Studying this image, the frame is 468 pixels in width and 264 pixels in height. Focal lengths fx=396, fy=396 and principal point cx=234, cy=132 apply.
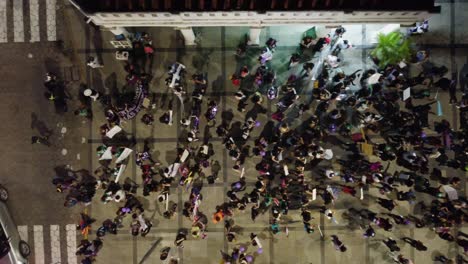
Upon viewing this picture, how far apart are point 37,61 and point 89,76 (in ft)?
8.71

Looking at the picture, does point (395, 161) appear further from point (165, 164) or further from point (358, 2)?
point (165, 164)

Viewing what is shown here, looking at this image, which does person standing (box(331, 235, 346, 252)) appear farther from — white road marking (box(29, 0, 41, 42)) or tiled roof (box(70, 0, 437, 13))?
white road marking (box(29, 0, 41, 42))

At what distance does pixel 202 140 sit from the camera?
18812 mm

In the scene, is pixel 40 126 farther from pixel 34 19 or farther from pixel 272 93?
pixel 272 93

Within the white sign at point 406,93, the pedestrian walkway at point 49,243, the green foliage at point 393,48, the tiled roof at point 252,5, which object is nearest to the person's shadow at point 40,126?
the pedestrian walkway at point 49,243

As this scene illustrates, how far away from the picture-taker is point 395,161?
18531mm

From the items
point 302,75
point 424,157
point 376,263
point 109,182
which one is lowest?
point 376,263

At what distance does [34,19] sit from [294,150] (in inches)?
548

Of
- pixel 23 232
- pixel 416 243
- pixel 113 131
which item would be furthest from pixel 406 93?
pixel 23 232

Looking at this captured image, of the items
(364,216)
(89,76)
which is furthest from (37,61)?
(364,216)

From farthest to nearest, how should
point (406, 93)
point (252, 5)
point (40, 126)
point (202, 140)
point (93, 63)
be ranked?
point (40, 126) < point (202, 140) < point (93, 63) < point (406, 93) < point (252, 5)

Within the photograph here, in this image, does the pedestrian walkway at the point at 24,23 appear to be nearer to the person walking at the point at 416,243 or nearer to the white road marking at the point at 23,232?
the white road marking at the point at 23,232

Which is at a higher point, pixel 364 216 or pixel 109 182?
pixel 109 182

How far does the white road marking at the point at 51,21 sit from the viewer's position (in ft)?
62.3
